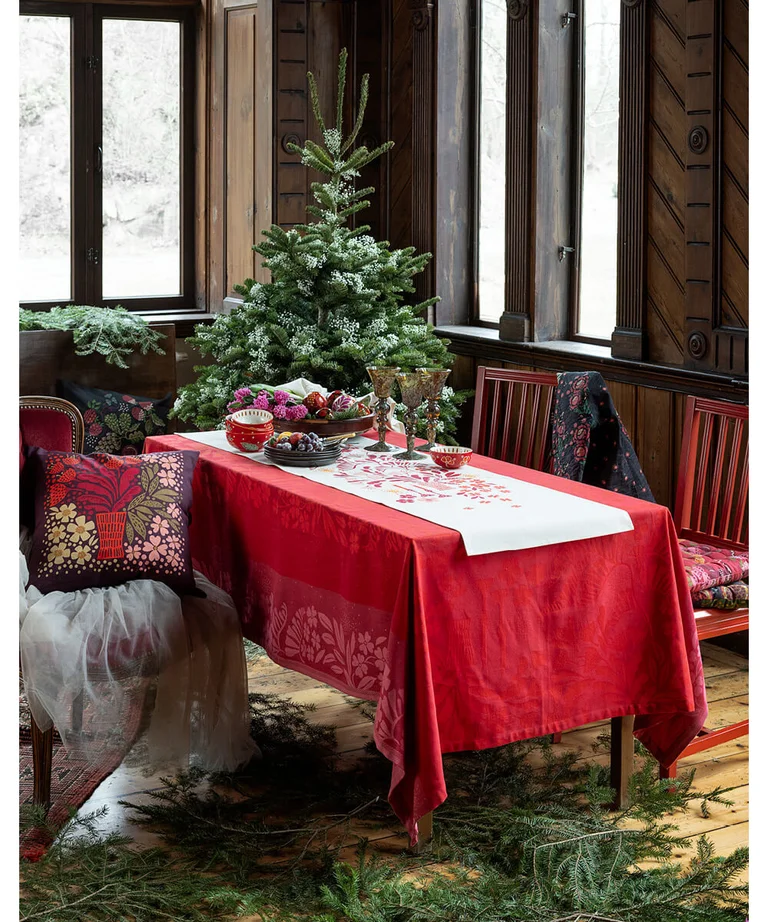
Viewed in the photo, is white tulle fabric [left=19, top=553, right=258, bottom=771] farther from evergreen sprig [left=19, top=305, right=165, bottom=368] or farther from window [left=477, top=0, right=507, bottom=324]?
window [left=477, top=0, right=507, bottom=324]

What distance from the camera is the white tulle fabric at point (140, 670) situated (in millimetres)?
2646

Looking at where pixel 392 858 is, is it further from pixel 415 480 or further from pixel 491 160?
pixel 491 160

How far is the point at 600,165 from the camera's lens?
15.5ft

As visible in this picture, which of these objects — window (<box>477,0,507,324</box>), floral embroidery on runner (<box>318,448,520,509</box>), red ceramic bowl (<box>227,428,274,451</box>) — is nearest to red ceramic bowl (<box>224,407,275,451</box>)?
red ceramic bowl (<box>227,428,274,451</box>)

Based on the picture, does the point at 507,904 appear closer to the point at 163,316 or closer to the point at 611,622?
the point at 611,622

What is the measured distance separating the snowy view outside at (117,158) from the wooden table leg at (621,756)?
4.36m

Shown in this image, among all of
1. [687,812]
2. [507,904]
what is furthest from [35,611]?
[687,812]

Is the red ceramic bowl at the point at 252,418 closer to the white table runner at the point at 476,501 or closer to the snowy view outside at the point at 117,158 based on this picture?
the white table runner at the point at 476,501

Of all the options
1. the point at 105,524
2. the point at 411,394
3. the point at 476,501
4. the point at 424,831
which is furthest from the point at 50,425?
the point at 424,831

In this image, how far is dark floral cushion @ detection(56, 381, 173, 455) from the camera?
5.38 m

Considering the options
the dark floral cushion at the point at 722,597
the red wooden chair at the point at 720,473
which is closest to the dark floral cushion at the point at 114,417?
the red wooden chair at the point at 720,473

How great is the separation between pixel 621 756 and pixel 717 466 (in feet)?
3.15

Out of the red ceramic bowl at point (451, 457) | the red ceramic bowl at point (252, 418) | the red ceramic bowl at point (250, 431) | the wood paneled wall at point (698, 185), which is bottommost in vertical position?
the red ceramic bowl at point (451, 457)

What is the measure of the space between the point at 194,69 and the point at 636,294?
10.8 feet
